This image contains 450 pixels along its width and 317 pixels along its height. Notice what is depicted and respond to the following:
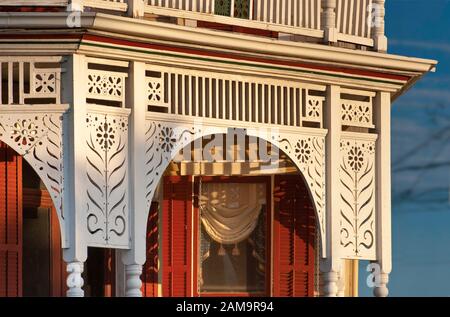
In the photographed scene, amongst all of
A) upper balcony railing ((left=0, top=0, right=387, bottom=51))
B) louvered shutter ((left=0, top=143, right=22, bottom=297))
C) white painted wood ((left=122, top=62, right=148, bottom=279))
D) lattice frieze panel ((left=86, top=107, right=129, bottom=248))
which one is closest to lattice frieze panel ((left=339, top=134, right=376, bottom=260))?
upper balcony railing ((left=0, top=0, right=387, bottom=51))

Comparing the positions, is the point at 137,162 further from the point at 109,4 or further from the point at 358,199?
the point at 358,199

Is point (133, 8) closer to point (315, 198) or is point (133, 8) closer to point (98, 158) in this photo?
point (98, 158)

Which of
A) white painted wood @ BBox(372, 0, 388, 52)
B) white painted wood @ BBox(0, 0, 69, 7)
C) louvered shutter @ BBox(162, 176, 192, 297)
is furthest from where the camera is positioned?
louvered shutter @ BBox(162, 176, 192, 297)

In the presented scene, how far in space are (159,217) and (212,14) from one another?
11.4 feet

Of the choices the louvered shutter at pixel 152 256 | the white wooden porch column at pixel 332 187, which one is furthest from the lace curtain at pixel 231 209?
the white wooden porch column at pixel 332 187

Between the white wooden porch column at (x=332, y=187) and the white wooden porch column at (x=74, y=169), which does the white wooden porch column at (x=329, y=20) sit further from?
the white wooden porch column at (x=74, y=169)

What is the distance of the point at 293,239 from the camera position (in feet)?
83.8

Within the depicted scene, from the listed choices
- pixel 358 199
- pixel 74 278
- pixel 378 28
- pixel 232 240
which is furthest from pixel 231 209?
pixel 74 278

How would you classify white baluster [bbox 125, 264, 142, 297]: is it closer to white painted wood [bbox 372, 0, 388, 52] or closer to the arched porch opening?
the arched porch opening

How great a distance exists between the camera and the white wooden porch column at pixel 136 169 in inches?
855

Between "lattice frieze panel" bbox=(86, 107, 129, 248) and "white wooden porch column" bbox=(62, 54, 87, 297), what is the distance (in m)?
0.12

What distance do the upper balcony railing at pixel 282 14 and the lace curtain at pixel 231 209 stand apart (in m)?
2.62

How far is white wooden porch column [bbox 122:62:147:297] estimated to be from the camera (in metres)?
21.7

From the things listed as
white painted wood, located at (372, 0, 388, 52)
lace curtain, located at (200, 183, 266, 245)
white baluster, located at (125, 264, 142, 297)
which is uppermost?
white painted wood, located at (372, 0, 388, 52)
